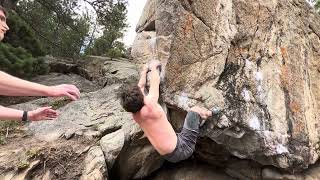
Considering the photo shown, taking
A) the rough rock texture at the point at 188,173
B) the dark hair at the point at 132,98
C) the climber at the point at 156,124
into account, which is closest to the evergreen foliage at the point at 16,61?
the rough rock texture at the point at 188,173

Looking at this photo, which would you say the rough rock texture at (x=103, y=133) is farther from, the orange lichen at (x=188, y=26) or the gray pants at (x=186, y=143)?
the orange lichen at (x=188, y=26)

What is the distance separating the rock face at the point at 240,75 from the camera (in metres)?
7.89

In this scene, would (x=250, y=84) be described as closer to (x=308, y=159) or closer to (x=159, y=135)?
(x=308, y=159)

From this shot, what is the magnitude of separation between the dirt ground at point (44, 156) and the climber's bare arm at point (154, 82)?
2146mm

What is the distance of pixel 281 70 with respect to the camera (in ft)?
26.7

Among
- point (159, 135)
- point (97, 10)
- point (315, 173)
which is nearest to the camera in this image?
point (159, 135)

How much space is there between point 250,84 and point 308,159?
187 cm

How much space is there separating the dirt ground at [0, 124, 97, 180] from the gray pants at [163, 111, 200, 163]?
2.32 metres

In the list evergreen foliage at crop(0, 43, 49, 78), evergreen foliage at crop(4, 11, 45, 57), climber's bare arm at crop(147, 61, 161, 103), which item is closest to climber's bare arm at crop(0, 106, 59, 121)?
climber's bare arm at crop(147, 61, 161, 103)

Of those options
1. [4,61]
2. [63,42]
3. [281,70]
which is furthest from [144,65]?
[63,42]

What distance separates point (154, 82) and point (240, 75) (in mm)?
1931

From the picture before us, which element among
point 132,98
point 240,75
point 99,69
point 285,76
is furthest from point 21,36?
point 285,76

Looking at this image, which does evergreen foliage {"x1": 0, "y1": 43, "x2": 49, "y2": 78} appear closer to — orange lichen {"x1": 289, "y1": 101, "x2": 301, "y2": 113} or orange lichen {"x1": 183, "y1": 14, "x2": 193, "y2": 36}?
orange lichen {"x1": 183, "y1": 14, "x2": 193, "y2": 36}

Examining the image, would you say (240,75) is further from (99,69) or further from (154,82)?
(99,69)
